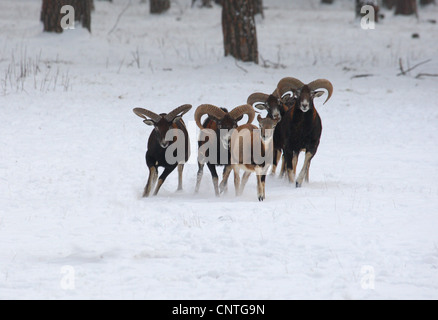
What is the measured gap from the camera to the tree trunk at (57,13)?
862 inches

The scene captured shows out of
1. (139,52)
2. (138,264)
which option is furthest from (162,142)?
(139,52)

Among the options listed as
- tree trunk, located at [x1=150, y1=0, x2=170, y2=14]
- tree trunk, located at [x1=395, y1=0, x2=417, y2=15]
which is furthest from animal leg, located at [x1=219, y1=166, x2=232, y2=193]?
tree trunk, located at [x1=395, y1=0, x2=417, y2=15]

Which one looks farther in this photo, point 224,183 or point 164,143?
point 224,183

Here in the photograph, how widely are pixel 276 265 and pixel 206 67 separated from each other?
14.2m

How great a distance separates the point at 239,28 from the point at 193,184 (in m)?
9.09

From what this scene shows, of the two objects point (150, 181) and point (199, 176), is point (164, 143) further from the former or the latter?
point (199, 176)

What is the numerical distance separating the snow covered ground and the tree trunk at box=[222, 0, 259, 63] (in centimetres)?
53

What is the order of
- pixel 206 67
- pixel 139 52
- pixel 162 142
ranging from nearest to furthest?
pixel 162 142 → pixel 206 67 → pixel 139 52

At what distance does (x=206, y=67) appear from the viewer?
827 inches

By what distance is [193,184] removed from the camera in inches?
494

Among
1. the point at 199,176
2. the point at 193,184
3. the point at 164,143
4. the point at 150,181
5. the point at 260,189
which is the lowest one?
the point at 193,184

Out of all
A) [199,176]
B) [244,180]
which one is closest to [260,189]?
[244,180]

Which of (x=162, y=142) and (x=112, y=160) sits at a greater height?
(x=162, y=142)

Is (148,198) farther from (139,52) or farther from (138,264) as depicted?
(139,52)
